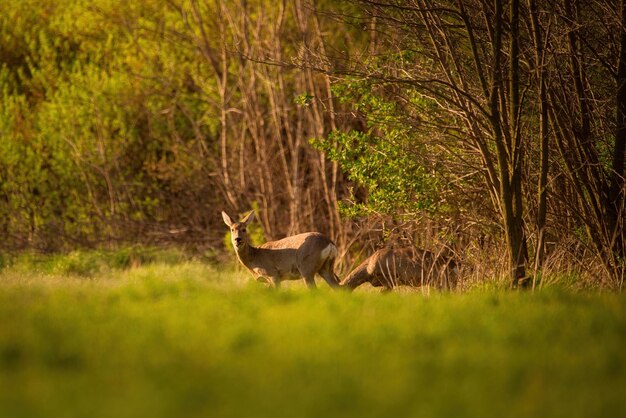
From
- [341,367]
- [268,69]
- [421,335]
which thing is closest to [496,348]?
[421,335]

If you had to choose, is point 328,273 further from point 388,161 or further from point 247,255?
point 388,161

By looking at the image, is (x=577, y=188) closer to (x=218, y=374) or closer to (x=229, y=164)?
(x=218, y=374)

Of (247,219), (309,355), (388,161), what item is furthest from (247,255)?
(309,355)

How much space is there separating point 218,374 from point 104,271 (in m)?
10.8

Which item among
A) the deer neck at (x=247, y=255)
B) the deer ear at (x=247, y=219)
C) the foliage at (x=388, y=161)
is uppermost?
the foliage at (x=388, y=161)

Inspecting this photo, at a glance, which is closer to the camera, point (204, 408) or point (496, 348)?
point (204, 408)

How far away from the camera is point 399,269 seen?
12.7 meters

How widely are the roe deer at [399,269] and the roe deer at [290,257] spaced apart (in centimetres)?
44

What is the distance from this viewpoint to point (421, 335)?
7203 millimetres

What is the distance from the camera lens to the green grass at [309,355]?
5.32m

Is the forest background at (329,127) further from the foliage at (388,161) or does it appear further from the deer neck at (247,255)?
the deer neck at (247,255)

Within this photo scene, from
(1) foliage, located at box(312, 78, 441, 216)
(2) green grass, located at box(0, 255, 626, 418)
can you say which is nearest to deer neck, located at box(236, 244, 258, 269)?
(1) foliage, located at box(312, 78, 441, 216)

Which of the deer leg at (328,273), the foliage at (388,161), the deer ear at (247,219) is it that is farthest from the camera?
the deer ear at (247,219)

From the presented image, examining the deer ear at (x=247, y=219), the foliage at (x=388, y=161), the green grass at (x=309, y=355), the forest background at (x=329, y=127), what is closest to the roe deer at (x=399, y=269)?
the forest background at (x=329, y=127)
